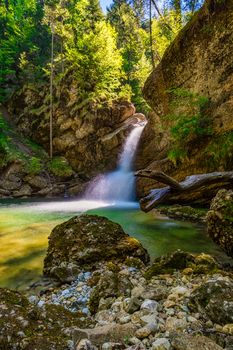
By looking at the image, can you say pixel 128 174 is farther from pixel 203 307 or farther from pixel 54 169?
pixel 203 307

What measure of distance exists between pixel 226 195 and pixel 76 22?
96.6 ft

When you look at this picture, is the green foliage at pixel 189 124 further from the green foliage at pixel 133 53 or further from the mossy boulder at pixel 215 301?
the green foliage at pixel 133 53

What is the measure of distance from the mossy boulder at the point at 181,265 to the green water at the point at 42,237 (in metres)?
1.98

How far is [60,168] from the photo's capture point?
24.2 metres

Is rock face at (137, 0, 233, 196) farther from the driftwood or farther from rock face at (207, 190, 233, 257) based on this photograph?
the driftwood

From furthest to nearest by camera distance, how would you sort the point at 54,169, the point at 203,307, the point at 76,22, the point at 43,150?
1. the point at 76,22
2. the point at 43,150
3. the point at 54,169
4. the point at 203,307

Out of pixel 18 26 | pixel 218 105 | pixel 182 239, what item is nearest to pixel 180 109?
pixel 218 105

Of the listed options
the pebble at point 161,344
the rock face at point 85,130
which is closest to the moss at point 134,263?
the pebble at point 161,344

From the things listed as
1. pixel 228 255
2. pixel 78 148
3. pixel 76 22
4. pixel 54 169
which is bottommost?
pixel 228 255

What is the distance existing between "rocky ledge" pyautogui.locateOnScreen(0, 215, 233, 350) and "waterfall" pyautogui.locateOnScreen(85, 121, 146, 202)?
14455 mm

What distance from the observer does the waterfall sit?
19.6 metres

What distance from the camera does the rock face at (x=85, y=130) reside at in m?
23.4

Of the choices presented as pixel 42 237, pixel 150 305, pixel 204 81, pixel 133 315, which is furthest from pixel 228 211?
pixel 204 81

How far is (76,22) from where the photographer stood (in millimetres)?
30047
